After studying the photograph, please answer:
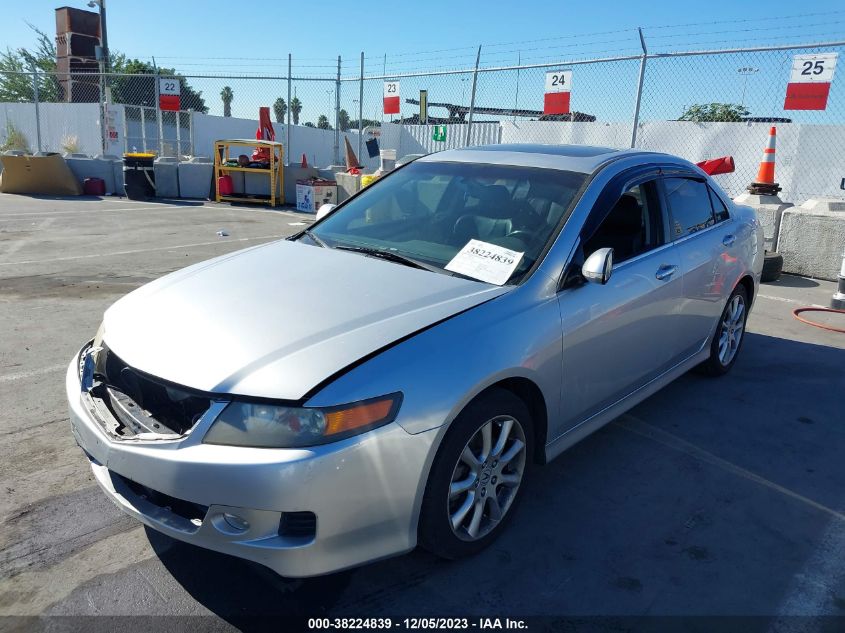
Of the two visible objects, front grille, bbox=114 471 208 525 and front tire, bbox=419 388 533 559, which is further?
front tire, bbox=419 388 533 559

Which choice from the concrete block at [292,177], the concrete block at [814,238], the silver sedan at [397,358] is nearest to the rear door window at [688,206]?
the silver sedan at [397,358]

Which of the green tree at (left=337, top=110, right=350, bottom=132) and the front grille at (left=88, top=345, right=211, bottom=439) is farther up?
the green tree at (left=337, top=110, right=350, bottom=132)

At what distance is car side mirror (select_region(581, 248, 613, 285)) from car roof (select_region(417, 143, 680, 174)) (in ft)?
2.21

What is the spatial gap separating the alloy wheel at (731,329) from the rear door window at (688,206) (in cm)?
74

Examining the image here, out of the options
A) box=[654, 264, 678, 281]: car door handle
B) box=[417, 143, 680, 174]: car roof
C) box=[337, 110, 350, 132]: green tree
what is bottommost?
box=[654, 264, 678, 281]: car door handle

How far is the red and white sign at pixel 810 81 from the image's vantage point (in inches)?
340

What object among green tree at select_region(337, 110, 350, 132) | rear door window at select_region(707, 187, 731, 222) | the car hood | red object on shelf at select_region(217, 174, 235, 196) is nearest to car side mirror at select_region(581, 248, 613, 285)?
the car hood

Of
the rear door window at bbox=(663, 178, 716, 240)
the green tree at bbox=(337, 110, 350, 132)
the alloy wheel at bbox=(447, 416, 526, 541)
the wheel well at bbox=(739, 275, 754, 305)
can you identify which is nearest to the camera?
the alloy wheel at bbox=(447, 416, 526, 541)

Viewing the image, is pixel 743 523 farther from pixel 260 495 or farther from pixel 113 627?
pixel 113 627

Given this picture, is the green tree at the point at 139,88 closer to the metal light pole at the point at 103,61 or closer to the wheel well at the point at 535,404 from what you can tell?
the metal light pole at the point at 103,61

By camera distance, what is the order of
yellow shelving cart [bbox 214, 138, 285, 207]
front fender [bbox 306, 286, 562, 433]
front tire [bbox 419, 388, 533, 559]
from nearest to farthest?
front fender [bbox 306, 286, 562, 433] → front tire [bbox 419, 388, 533, 559] → yellow shelving cart [bbox 214, 138, 285, 207]

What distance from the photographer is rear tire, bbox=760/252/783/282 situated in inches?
321

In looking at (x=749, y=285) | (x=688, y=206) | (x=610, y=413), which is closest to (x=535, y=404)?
(x=610, y=413)

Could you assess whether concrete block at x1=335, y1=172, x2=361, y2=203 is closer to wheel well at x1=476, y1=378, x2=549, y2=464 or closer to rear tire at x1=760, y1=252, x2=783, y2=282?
rear tire at x1=760, y1=252, x2=783, y2=282
